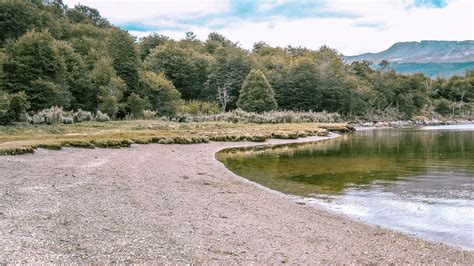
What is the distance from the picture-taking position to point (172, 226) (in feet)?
43.8

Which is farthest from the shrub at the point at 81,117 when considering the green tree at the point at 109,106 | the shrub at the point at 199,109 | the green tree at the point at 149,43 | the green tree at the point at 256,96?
the green tree at the point at 149,43

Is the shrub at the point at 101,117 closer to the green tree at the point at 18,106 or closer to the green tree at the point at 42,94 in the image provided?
the green tree at the point at 42,94

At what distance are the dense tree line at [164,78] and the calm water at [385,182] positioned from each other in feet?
96.9

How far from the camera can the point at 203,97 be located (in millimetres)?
118500

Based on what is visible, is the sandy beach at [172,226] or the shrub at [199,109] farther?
the shrub at [199,109]

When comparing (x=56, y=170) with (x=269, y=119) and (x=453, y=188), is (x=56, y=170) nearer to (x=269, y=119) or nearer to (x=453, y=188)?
(x=453, y=188)

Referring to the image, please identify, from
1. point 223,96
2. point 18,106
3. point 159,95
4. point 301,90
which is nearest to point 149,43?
point 223,96

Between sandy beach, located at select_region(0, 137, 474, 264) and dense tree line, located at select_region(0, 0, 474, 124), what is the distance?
30990 mm

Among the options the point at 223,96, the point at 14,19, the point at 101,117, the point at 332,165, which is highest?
the point at 14,19

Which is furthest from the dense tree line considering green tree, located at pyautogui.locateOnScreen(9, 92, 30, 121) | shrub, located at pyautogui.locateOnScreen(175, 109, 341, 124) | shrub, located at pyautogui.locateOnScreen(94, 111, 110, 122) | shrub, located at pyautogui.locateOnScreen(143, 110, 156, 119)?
shrub, located at pyautogui.locateOnScreen(175, 109, 341, 124)

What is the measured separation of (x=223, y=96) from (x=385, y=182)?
90.2 meters

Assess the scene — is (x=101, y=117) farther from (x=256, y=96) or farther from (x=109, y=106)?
(x=256, y=96)

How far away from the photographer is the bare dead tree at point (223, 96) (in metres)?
109

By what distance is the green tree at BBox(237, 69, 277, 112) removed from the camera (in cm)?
10156
